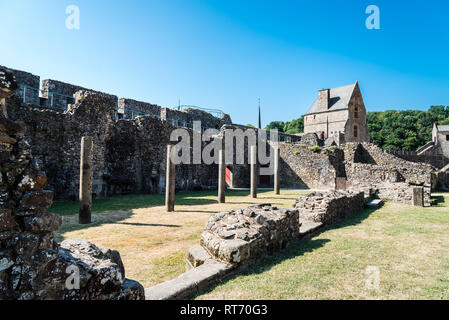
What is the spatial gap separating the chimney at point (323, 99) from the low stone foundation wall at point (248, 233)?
50.2 m

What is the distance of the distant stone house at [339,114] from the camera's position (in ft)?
159

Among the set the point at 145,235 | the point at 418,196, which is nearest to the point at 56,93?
the point at 145,235

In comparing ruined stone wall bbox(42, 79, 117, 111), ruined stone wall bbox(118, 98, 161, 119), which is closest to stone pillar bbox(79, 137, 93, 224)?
ruined stone wall bbox(42, 79, 117, 111)

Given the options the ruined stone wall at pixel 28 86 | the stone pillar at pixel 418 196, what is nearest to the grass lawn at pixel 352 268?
the stone pillar at pixel 418 196

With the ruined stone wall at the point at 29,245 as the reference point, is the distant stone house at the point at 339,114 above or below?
above

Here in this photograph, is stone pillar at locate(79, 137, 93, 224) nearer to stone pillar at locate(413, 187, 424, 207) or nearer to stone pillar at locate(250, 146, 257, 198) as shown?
stone pillar at locate(250, 146, 257, 198)

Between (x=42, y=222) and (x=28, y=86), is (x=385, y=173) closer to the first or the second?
(x=42, y=222)

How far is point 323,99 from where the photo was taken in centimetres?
5241

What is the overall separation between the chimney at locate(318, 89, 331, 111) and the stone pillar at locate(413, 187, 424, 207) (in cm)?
4179

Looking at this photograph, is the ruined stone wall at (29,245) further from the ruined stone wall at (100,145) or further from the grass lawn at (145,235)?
the ruined stone wall at (100,145)

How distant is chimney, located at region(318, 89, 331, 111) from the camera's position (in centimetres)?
5169
